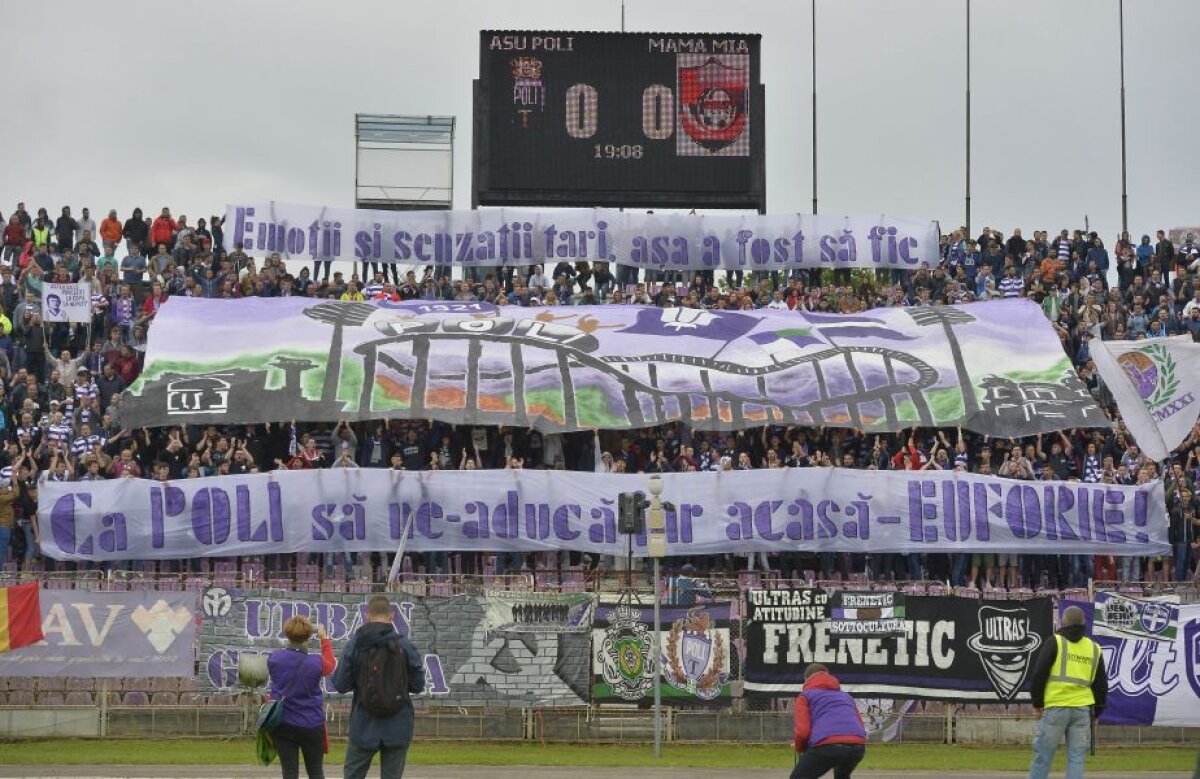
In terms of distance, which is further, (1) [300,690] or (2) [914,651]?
(2) [914,651]

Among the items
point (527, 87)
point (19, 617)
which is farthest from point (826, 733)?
point (527, 87)

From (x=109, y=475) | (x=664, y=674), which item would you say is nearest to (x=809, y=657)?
(x=664, y=674)

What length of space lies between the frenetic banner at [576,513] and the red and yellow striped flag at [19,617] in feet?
21.2

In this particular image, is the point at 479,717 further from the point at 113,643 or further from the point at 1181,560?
the point at 1181,560

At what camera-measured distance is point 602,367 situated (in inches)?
1460

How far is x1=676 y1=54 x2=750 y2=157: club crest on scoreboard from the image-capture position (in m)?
43.5

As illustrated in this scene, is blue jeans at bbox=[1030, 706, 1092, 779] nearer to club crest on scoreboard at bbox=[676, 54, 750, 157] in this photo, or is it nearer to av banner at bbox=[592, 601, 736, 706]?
av banner at bbox=[592, 601, 736, 706]

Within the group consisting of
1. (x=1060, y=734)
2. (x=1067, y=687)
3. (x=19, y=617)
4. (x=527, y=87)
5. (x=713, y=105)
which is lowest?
(x=1060, y=734)

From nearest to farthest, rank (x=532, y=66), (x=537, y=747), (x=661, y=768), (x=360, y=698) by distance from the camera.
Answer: (x=360, y=698) → (x=661, y=768) → (x=537, y=747) → (x=532, y=66)

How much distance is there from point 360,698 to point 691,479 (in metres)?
18.7

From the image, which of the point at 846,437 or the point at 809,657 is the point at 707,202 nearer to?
the point at 846,437

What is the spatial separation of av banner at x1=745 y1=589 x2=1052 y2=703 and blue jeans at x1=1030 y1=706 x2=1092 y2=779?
28.4ft

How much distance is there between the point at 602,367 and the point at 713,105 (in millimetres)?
9558

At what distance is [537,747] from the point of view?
24.7m
